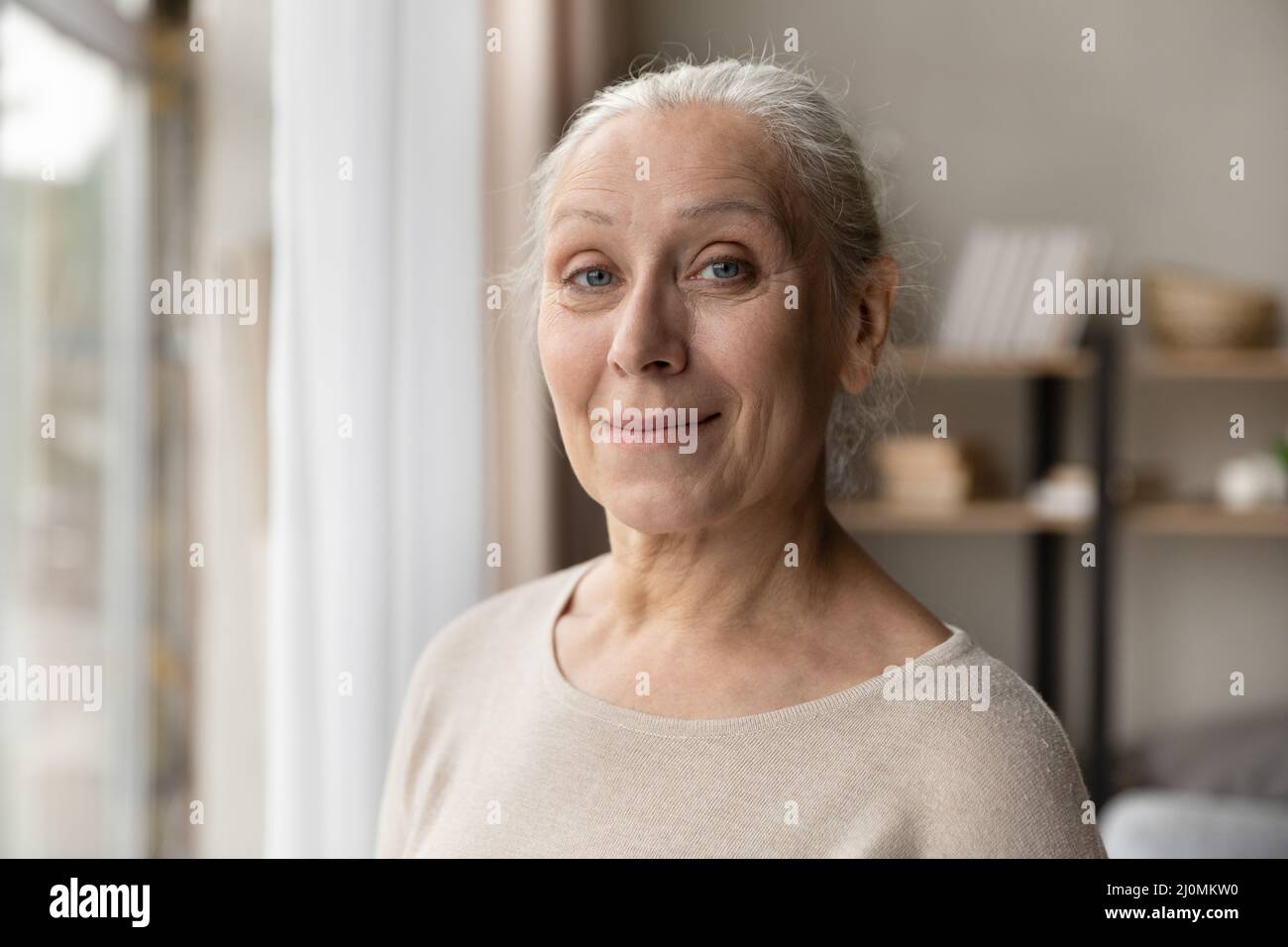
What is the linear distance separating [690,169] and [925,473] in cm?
185

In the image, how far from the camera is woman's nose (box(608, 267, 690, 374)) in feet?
1.78

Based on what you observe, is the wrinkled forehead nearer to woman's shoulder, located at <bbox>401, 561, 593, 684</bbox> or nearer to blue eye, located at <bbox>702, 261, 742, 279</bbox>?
blue eye, located at <bbox>702, 261, 742, 279</bbox>

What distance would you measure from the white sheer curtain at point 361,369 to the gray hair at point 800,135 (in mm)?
363

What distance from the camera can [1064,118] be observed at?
2.20 m

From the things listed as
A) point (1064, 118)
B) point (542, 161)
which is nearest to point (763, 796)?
point (542, 161)

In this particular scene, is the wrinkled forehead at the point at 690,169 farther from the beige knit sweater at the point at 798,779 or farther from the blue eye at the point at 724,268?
the beige knit sweater at the point at 798,779

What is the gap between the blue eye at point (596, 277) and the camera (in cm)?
56

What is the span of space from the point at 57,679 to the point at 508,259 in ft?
3.97

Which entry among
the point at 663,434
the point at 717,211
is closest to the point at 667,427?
the point at 663,434

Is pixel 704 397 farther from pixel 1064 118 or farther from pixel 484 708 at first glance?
pixel 1064 118

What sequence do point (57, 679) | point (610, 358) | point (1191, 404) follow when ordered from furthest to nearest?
1. point (1191, 404)
2. point (57, 679)
3. point (610, 358)

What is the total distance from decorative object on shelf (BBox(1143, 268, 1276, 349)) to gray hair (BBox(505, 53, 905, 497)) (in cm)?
189

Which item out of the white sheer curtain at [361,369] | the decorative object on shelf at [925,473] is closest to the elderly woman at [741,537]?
the white sheer curtain at [361,369]

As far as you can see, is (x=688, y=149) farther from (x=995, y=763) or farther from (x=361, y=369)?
(x=361, y=369)
